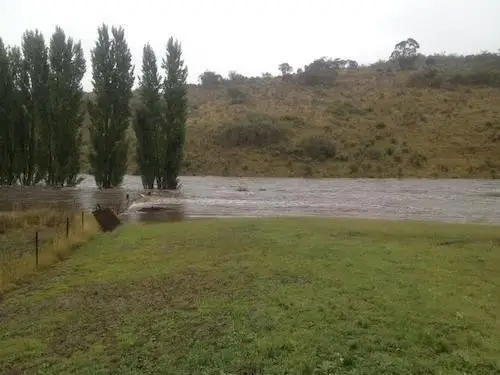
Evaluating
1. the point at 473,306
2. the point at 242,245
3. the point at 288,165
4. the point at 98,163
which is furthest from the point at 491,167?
the point at 473,306

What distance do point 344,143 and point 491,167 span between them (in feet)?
52.6

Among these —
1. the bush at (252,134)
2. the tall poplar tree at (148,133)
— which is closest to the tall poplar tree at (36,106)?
the tall poplar tree at (148,133)

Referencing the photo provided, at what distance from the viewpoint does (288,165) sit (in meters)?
59.7

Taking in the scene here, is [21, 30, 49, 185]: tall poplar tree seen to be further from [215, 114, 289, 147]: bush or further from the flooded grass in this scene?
[215, 114, 289, 147]: bush

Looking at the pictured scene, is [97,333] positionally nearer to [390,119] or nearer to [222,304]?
[222,304]

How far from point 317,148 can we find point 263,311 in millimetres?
52092

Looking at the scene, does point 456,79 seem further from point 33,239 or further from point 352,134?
point 33,239

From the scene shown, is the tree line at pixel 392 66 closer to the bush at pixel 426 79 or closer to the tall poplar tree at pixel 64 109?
the bush at pixel 426 79

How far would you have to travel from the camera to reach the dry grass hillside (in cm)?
5688

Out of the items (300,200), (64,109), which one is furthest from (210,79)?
(300,200)

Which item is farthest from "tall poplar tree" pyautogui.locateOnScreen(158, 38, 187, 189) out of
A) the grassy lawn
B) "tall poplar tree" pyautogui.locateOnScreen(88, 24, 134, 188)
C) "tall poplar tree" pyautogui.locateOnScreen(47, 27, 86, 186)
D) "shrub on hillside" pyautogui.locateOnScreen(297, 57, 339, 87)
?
"shrub on hillside" pyautogui.locateOnScreen(297, 57, 339, 87)

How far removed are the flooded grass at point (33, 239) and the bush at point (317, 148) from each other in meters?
39.8

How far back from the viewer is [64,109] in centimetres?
4453

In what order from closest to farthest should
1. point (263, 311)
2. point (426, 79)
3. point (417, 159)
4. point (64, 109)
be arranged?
1. point (263, 311)
2. point (64, 109)
3. point (417, 159)
4. point (426, 79)
